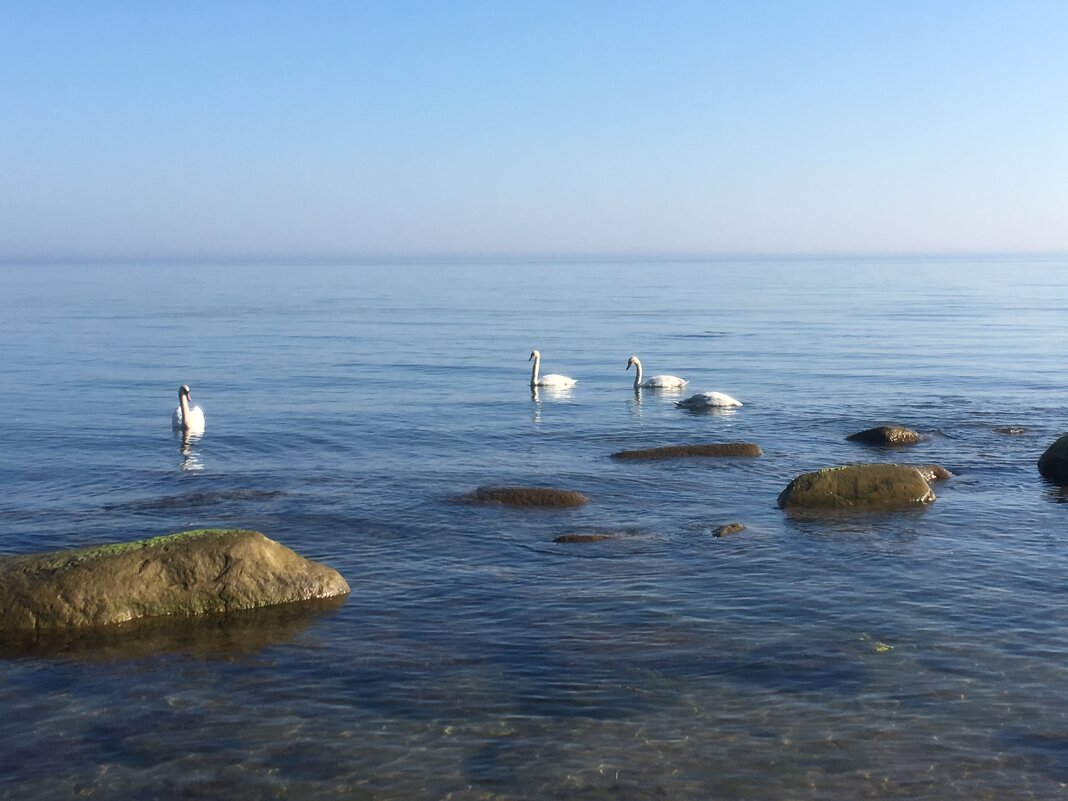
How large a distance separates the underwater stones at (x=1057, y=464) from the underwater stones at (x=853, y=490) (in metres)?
3.37

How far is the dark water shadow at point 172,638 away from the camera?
11555 mm

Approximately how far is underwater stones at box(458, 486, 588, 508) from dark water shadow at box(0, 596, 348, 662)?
5.81 metres

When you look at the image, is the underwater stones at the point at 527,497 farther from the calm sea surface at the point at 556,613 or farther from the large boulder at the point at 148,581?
the large boulder at the point at 148,581

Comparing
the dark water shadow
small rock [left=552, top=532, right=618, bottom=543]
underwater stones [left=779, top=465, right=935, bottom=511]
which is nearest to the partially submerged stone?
small rock [left=552, top=532, right=618, bottom=543]

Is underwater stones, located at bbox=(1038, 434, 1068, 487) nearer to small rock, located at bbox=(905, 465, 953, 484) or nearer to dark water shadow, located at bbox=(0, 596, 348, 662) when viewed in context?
small rock, located at bbox=(905, 465, 953, 484)

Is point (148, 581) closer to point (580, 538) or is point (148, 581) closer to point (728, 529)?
point (580, 538)

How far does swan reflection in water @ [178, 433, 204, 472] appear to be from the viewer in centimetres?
2273

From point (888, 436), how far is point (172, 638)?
53.6 feet

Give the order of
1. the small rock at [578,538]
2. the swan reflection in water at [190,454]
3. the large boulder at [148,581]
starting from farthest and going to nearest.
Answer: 1. the swan reflection in water at [190,454]
2. the small rock at [578,538]
3. the large boulder at [148,581]

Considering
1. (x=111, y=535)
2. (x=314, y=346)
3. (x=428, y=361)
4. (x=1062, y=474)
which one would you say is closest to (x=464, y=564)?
(x=111, y=535)

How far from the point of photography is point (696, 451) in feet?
73.5

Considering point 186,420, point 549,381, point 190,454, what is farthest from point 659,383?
point 190,454

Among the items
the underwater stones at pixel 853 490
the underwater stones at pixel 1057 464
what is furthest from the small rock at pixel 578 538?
the underwater stones at pixel 1057 464

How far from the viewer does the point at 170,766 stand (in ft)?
29.7
